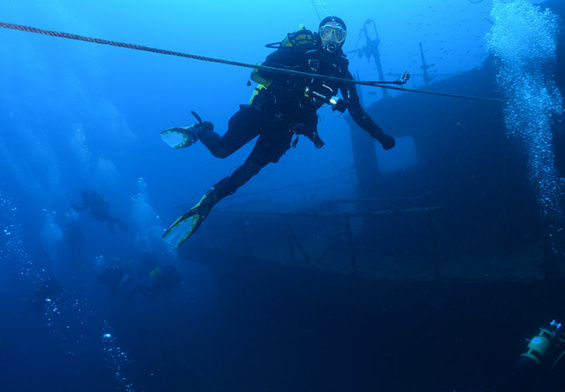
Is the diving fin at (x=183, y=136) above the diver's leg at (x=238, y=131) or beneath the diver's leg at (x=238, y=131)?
above

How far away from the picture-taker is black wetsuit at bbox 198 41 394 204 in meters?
3.69

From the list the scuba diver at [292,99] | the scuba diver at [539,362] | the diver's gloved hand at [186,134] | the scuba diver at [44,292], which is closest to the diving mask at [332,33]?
the scuba diver at [292,99]

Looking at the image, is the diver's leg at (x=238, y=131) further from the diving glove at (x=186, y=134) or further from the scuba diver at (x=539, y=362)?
the scuba diver at (x=539, y=362)

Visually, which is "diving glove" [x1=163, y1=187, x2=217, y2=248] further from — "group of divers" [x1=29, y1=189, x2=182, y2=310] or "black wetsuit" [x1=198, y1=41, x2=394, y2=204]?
"group of divers" [x1=29, y1=189, x2=182, y2=310]

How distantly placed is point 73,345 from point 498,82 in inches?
772

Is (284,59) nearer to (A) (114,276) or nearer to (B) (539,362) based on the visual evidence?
(B) (539,362)

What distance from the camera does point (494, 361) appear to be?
18.9 feet

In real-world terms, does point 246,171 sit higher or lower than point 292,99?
lower

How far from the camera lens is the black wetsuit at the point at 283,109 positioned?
3686mm

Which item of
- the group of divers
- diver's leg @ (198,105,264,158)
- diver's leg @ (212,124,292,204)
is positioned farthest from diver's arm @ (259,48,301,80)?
the group of divers

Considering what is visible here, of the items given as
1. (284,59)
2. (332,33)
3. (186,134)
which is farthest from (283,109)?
(186,134)

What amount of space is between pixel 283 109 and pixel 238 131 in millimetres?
734

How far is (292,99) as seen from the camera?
376cm

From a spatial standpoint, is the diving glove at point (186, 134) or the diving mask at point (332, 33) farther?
the diving glove at point (186, 134)
